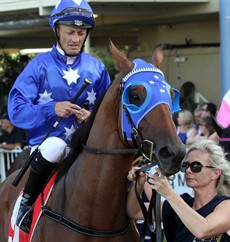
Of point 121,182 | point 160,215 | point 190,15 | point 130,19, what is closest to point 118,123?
point 121,182

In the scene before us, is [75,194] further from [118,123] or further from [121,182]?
[118,123]

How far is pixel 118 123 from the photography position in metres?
3.53

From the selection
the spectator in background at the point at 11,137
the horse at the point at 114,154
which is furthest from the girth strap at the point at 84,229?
the spectator in background at the point at 11,137

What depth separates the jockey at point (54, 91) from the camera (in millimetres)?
4070

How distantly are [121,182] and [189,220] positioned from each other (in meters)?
0.46

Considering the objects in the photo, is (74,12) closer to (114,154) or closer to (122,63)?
(122,63)

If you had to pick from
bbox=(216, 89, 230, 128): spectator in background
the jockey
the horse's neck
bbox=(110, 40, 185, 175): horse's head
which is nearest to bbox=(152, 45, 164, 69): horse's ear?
bbox=(110, 40, 185, 175): horse's head

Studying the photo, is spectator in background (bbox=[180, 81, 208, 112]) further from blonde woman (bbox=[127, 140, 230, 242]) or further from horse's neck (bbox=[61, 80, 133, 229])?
horse's neck (bbox=[61, 80, 133, 229])

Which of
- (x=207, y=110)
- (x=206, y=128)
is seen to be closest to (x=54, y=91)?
(x=206, y=128)

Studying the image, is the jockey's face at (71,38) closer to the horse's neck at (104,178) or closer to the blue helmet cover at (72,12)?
the blue helmet cover at (72,12)

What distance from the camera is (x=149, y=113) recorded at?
3266 mm

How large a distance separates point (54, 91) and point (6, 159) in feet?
19.9

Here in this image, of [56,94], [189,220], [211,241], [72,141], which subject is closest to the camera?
[189,220]

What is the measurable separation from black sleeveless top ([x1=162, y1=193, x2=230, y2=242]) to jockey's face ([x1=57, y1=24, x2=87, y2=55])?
3.99 feet
